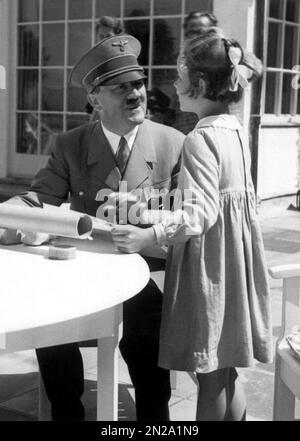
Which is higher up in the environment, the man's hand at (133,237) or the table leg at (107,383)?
the man's hand at (133,237)

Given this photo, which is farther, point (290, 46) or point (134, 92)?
point (290, 46)

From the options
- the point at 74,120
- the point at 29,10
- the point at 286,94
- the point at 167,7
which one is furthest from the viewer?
the point at 29,10

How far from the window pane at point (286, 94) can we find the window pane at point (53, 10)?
270cm

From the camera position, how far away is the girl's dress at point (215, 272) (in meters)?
1.97

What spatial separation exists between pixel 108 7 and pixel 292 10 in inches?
82.3

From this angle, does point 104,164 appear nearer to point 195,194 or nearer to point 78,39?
point 195,194

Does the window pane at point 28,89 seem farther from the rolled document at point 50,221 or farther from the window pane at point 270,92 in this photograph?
the rolled document at point 50,221

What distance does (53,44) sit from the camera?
831cm

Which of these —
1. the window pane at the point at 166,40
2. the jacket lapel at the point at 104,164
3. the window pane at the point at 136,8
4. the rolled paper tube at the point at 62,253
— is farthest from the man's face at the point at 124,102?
the window pane at the point at 136,8

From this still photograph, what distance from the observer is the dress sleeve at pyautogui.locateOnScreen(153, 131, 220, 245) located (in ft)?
6.26

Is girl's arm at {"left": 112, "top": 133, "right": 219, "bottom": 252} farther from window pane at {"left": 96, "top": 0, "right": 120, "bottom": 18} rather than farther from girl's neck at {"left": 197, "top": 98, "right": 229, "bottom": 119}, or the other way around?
window pane at {"left": 96, "top": 0, "right": 120, "bottom": 18}

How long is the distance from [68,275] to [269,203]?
19.9 ft

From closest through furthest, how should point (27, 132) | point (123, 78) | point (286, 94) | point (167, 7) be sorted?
point (123, 78) → point (167, 7) → point (286, 94) → point (27, 132)

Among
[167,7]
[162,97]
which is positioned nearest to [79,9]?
[167,7]
